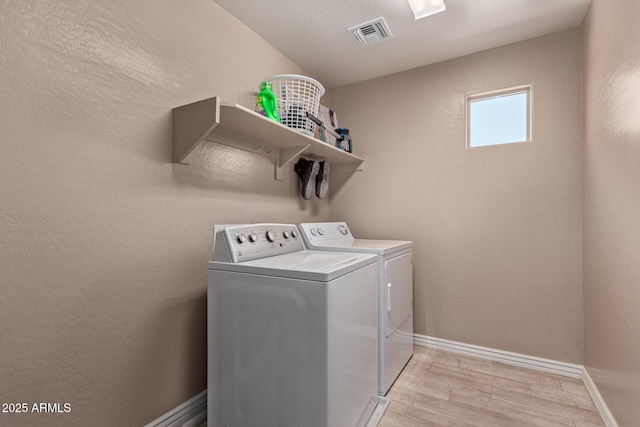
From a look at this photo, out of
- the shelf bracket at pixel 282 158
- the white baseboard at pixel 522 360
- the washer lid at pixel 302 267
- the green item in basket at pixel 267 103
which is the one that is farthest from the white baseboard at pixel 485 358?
the green item in basket at pixel 267 103

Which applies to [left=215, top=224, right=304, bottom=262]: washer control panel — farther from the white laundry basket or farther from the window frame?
the window frame

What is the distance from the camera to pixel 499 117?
220 cm

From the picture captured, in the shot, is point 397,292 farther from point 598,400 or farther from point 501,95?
point 501,95

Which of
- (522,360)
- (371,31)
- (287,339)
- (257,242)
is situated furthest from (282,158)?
(522,360)

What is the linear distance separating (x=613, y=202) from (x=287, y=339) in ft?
5.26

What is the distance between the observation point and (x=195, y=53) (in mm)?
1583

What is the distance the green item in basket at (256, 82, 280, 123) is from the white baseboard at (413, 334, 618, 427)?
78.6 inches

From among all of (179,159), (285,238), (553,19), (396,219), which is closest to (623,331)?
(396,219)

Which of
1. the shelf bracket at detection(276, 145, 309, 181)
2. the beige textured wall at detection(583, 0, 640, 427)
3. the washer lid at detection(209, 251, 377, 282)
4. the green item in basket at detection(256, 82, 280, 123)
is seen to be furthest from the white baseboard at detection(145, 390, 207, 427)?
the beige textured wall at detection(583, 0, 640, 427)

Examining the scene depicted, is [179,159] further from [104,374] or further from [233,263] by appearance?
[104,374]

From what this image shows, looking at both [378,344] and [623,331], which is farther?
[378,344]

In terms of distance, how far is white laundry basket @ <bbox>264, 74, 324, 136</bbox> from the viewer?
6.00ft

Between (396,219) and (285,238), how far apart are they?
Result: 44.4 inches

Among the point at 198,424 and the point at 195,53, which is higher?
the point at 195,53
